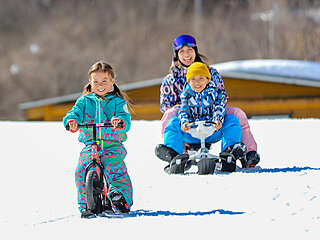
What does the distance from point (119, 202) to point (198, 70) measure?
76.3 inches

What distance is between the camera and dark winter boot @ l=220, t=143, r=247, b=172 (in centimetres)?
601

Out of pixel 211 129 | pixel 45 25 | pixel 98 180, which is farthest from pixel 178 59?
pixel 45 25

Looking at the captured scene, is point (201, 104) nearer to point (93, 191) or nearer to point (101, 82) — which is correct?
point (101, 82)

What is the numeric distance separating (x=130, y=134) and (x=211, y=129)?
130 inches

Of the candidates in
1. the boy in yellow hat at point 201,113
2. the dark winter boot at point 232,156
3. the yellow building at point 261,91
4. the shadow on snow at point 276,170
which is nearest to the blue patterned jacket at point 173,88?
the boy in yellow hat at point 201,113

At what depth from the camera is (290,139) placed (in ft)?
27.5

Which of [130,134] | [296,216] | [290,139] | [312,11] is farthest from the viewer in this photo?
[312,11]

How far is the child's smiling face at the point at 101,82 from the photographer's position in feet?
16.0

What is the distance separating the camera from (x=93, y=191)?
4.55m

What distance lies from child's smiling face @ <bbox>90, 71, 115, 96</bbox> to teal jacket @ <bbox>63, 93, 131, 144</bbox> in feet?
0.13

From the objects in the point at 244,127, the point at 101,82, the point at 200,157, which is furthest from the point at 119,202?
the point at 244,127

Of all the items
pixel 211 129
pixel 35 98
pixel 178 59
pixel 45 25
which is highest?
pixel 45 25

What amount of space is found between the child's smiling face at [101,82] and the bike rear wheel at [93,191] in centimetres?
64

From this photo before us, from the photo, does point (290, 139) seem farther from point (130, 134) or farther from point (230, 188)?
point (230, 188)
